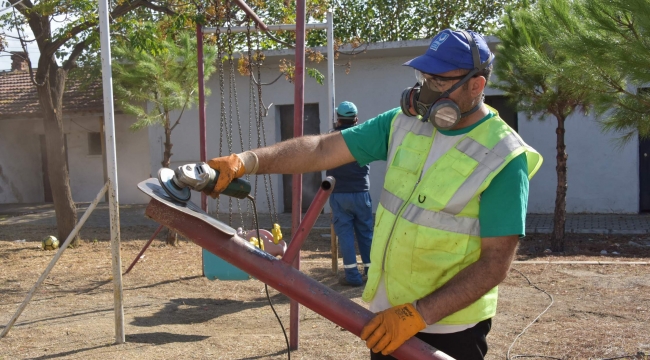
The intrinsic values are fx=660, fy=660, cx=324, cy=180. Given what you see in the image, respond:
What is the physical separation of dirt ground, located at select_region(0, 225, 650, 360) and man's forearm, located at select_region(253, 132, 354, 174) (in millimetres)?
2287

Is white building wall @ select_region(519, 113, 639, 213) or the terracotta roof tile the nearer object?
white building wall @ select_region(519, 113, 639, 213)

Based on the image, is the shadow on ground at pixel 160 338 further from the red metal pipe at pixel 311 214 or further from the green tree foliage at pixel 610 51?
the green tree foliage at pixel 610 51

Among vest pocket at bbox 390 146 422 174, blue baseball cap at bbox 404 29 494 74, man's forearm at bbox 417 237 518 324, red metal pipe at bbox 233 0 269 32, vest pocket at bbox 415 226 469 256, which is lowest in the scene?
man's forearm at bbox 417 237 518 324

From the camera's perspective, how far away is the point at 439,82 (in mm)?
2500

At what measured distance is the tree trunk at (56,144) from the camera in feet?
31.1

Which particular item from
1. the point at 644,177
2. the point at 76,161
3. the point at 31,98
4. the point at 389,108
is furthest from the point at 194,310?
the point at 31,98

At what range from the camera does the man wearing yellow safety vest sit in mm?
2307

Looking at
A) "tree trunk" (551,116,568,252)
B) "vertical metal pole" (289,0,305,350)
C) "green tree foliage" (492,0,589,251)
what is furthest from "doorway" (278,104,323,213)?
"vertical metal pole" (289,0,305,350)

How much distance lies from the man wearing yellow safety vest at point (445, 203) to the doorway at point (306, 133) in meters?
11.4

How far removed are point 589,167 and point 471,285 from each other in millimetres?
11747

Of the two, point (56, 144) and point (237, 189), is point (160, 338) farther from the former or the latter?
point (56, 144)

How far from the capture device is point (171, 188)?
2.27 meters

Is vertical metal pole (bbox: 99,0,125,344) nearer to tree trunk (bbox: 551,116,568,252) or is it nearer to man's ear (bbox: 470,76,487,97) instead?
man's ear (bbox: 470,76,487,97)

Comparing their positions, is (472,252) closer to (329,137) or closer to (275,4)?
(329,137)
